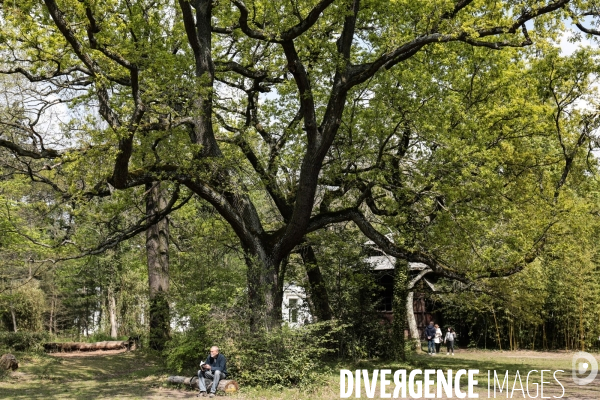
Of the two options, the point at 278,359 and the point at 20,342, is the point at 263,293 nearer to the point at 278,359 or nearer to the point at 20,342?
the point at 278,359

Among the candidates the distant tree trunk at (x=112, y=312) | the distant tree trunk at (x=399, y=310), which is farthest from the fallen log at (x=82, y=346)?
the distant tree trunk at (x=399, y=310)

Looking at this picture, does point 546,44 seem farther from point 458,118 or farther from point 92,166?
point 92,166

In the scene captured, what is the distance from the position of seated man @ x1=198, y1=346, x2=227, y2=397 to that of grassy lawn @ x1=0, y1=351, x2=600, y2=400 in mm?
399

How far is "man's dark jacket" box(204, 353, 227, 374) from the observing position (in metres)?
12.8

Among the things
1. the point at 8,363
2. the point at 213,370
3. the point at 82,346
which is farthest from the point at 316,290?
the point at 82,346

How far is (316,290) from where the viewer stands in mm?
19562

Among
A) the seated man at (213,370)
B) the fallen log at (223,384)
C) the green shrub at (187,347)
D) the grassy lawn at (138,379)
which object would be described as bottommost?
the grassy lawn at (138,379)

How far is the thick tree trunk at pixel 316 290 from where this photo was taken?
19469mm

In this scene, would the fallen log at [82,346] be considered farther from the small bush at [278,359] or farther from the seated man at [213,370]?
the seated man at [213,370]

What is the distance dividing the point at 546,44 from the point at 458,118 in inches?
148

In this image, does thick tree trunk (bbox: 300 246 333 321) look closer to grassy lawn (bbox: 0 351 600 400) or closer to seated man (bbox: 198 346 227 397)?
grassy lawn (bbox: 0 351 600 400)

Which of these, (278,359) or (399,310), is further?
(399,310)

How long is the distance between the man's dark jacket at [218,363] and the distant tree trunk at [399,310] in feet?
28.3

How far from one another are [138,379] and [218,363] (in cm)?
396
